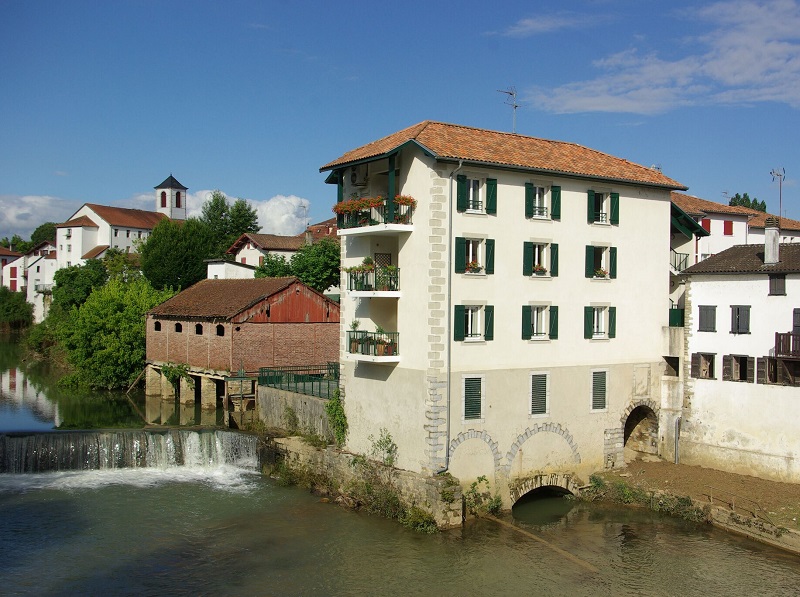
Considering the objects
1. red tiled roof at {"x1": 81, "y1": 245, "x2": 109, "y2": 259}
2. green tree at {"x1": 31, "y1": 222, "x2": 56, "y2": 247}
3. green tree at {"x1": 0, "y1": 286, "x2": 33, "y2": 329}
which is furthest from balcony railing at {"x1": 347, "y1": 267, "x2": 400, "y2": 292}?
green tree at {"x1": 31, "y1": 222, "x2": 56, "y2": 247}

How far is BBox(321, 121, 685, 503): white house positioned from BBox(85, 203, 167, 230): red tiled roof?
7558 centimetres

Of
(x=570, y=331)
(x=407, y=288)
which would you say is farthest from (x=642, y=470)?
(x=407, y=288)

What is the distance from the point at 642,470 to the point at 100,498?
1973 cm

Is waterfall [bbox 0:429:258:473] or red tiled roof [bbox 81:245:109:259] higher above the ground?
red tiled roof [bbox 81:245:109:259]

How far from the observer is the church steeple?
116 m

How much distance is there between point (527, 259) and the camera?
26984mm

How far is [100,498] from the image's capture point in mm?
26859

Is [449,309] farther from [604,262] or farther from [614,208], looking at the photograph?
[614,208]

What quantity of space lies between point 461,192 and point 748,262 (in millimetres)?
11626

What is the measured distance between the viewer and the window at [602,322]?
28.7 m

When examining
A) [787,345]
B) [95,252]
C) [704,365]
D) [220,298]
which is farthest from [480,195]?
[95,252]

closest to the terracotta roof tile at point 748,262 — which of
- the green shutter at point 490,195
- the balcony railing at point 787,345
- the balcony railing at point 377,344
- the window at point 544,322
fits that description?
the balcony railing at point 787,345

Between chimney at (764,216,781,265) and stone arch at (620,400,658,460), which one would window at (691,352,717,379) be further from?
chimney at (764,216,781,265)

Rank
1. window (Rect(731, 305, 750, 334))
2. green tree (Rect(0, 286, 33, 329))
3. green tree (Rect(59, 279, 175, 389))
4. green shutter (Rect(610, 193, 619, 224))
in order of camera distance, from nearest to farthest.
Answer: window (Rect(731, 305, 750, 334)) → green shutter (Rect(610, 193, 619, 224)) → green tree (Rect(59, 279, 175, 389)) → green tree (Rect(0, 286, 33, 329))
